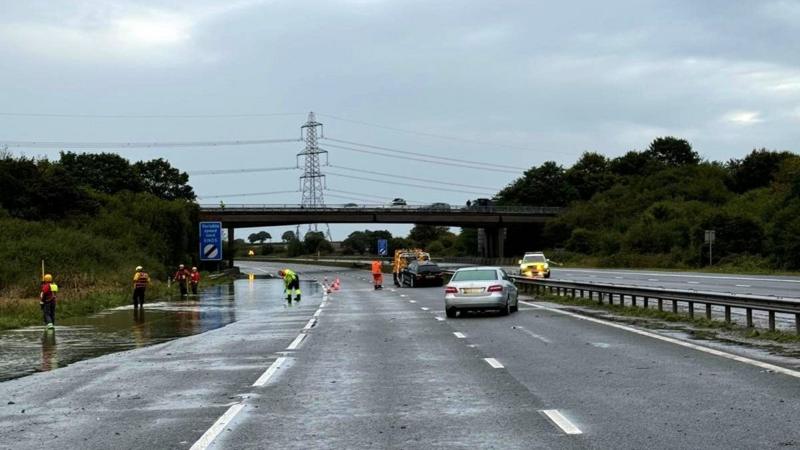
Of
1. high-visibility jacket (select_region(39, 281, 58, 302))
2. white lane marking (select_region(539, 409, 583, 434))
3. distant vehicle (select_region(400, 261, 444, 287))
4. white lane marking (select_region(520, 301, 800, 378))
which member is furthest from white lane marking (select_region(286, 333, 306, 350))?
distant vehicle (select_region(400, 261, 444, 287))

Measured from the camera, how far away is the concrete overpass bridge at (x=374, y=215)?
10331cm

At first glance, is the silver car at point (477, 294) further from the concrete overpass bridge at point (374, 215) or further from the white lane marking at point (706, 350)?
the concrete overpass bridge at point (374, 215)

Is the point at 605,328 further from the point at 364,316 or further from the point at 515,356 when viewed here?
the point at 364,316

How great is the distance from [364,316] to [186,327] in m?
5.52

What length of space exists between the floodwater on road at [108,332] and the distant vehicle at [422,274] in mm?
14823

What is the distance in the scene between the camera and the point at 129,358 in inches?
658

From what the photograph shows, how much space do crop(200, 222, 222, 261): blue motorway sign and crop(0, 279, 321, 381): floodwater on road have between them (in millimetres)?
22876

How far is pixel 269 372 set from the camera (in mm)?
13617

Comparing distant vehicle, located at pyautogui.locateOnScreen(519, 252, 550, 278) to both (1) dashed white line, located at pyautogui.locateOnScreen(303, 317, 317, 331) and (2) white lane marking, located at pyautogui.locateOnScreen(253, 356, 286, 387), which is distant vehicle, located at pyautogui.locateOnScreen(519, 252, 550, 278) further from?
(2) white lane marking, located at pyautogui.locateOnScreen(253, 356, 286, 387)

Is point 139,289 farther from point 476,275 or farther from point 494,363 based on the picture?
point 494,363

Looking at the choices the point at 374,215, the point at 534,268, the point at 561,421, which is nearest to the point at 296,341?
the point at 561,421

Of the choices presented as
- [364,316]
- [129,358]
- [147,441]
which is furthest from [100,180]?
[147,441]

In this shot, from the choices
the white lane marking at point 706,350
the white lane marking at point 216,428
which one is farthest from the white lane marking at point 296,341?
the white lane marking at point 706,350

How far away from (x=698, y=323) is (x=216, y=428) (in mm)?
15247
